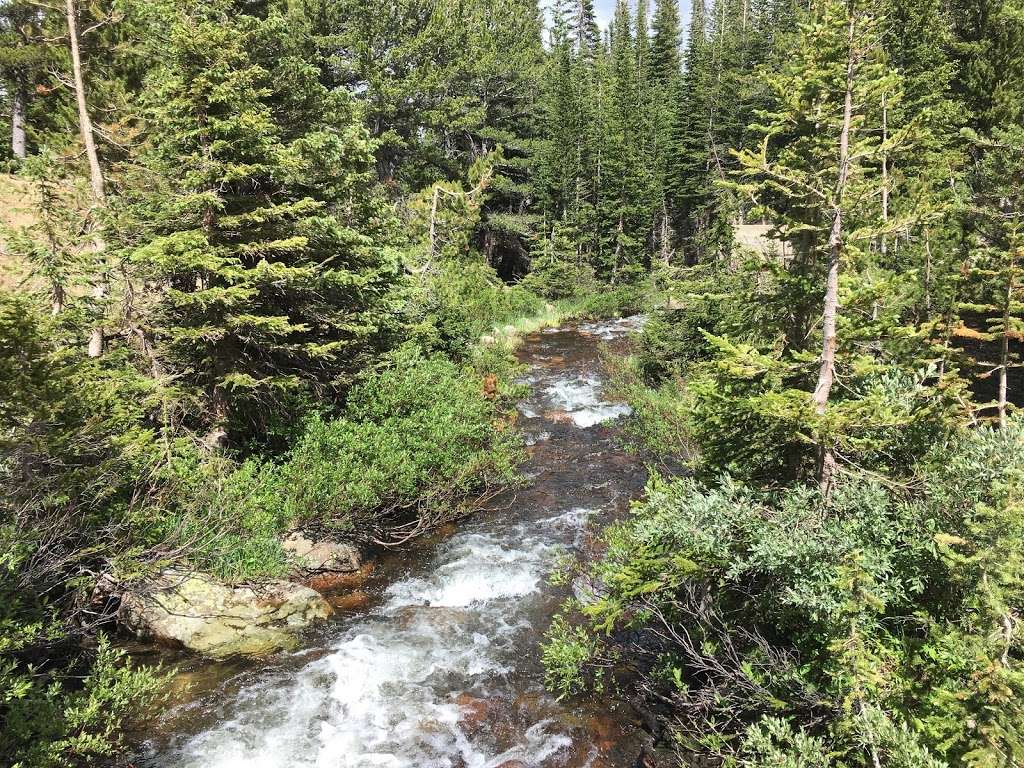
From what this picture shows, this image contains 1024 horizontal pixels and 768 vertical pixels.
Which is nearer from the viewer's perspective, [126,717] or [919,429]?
[919,429]

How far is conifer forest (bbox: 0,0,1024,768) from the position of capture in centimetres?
571

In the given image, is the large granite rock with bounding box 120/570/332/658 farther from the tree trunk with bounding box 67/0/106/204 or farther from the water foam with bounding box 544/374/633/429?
the water foam with bounding box 544/374/633/429

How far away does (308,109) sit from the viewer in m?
14.9

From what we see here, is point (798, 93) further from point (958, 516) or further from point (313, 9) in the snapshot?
point (313, 9)

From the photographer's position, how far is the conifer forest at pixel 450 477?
5707mm

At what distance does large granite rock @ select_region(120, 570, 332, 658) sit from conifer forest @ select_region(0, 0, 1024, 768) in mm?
51

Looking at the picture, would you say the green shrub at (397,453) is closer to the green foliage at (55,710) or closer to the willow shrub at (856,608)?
the green foliage at (55,710)

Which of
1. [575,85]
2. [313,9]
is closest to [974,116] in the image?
[575,85]

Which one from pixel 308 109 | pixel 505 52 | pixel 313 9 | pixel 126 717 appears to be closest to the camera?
pixel 126 717

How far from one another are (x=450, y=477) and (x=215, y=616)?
19.5 ft

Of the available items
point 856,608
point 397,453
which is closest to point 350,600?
point 397,453

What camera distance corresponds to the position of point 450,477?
13.8 m

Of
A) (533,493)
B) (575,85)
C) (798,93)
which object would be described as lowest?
(533,493)

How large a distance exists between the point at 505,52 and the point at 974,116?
102 feet
